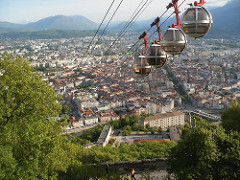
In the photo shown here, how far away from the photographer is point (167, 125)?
22.5 meters

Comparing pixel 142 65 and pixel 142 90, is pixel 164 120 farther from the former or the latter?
pixel 142 65

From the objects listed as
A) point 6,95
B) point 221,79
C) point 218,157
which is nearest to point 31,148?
point 6,95

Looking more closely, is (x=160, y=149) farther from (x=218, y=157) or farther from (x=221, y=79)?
(x=221, y=79)

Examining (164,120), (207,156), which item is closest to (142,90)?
(164,120)

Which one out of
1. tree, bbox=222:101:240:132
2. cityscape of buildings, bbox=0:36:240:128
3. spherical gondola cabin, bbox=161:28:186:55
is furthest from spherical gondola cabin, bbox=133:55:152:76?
cityscape of buildings, bbox=0:36:240:128

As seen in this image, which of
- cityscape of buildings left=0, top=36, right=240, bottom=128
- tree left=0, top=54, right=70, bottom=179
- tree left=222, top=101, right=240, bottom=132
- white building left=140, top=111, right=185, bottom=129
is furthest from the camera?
cityscape of buildings left=0, top=36, right=240, bottom=128

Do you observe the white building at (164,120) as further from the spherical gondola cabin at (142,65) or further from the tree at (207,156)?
the spherical gondola cabin at (142,65)

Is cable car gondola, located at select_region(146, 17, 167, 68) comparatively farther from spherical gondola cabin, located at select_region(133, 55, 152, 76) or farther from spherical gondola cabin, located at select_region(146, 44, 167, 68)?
spherical gondola cabin, located at select_region(133, 55, 152, 76)

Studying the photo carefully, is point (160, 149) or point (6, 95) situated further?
point (160, 149)

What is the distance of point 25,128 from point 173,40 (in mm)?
3279

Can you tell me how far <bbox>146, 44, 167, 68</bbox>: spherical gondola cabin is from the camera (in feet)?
10.9

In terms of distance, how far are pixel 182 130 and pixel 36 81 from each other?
16374 mm

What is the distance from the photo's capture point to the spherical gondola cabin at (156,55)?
3316 mm

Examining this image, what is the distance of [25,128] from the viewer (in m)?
4.66
